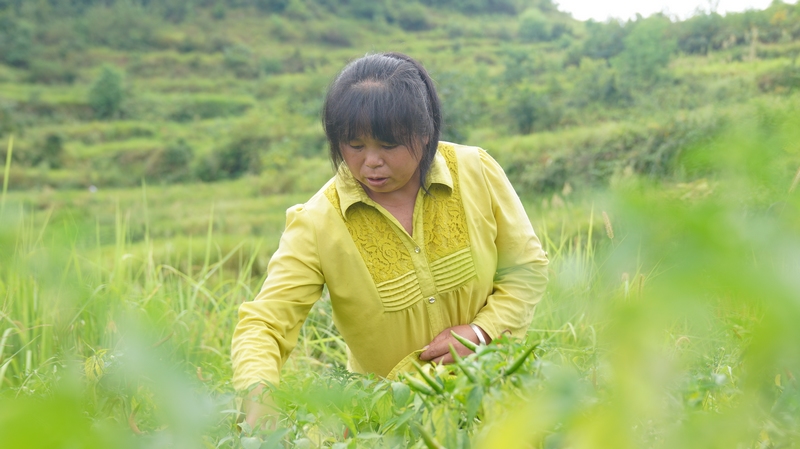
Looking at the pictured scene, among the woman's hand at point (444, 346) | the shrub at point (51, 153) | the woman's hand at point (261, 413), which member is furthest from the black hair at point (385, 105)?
the shrub at point (51, 153)

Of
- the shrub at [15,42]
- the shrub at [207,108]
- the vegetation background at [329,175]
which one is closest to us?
the vegetation background at [329,175]

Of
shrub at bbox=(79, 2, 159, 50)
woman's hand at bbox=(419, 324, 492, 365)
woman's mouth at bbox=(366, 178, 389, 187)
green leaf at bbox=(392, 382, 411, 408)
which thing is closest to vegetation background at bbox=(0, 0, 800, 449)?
green leaf at bbox=(392, 382, 411, 408)

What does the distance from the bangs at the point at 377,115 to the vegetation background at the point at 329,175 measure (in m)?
0.42

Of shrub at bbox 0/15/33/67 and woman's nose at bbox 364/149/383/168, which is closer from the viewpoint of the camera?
woman's nose at bbox 364/149/383/168

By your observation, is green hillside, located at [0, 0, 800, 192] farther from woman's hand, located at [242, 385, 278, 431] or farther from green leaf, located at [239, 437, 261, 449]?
green leaf, located at [239, 437, 261, 449]

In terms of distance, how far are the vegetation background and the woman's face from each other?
1.27ft

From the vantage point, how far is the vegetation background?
328mm

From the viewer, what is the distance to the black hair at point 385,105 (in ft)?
4.50

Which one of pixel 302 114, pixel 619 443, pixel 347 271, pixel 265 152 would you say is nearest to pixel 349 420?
pixel 619 443

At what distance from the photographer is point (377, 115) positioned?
137 centimetres

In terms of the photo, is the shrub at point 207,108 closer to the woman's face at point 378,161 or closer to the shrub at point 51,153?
the shrub at point 51,153

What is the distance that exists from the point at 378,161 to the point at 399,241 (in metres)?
0.23

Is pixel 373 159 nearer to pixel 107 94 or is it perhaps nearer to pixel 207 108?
pixel 107 94

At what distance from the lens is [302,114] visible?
738 inches
